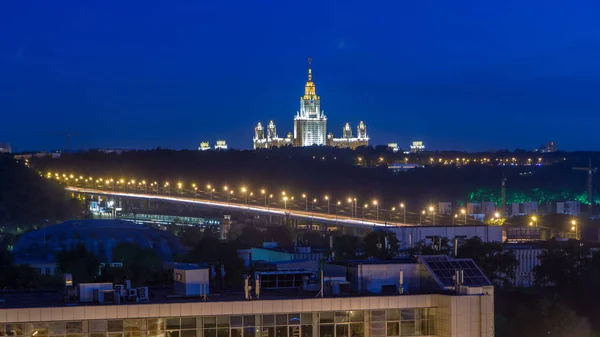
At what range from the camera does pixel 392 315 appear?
19.3 meters

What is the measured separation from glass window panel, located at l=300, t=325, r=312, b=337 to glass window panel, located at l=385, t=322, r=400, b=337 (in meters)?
1.22

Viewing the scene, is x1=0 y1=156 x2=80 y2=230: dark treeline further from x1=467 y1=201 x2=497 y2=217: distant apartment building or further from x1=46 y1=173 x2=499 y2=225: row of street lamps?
x1=467 y1=201 x2=497 y2=217: distant apartment building

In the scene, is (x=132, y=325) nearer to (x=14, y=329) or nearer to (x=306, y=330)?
(x=14, y=329)

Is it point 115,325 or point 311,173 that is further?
point 311,173

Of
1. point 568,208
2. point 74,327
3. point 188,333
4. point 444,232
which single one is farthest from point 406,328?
point 568,208

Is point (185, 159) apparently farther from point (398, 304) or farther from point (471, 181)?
point (398, 304)

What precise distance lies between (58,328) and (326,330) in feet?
13.1

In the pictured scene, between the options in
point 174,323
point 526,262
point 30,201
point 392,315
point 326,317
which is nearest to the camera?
point 174,323

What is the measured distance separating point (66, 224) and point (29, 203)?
118 ft

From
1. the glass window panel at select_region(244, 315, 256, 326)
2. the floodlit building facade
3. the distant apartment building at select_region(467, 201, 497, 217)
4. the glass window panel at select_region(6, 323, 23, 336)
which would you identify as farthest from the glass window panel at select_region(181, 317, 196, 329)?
the distant apartment building at select_region(467, 201, 497, 217)

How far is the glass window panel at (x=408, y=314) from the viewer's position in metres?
19.4

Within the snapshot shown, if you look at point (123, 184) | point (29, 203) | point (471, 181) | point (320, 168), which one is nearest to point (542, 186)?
point (471, 181)

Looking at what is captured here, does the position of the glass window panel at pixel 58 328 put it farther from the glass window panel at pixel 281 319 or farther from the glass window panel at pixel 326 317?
the glass window panel at pixel 326 317

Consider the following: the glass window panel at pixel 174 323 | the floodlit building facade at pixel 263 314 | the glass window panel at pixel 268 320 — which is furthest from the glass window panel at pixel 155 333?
the glass window panel at pixel 268 320
